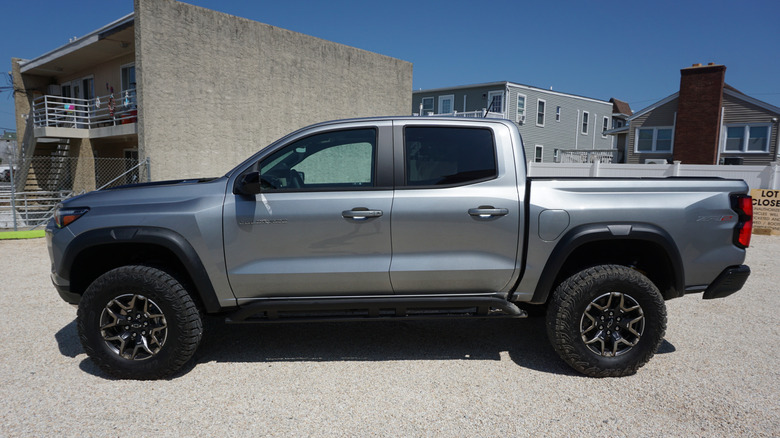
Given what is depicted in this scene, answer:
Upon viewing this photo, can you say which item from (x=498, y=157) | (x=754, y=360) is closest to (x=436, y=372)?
(x=498, y=157)

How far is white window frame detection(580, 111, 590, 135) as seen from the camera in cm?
3416

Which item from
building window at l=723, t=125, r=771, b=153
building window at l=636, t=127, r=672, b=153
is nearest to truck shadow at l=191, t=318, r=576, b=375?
building window at l=723, t=125, r=771, b=153

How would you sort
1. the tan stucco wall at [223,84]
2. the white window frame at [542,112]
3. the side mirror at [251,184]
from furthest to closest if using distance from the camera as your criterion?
the white window frame at [542,112] < the tan stucco wall at [223,84] < the side mirror at [251,184]

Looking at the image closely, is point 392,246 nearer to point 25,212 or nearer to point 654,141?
point 25,212

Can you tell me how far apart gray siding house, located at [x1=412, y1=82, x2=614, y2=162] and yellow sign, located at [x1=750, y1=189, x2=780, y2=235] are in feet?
52.4

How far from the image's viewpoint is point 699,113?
949 inches

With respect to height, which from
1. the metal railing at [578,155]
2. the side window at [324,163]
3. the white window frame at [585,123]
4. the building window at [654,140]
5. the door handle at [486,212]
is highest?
the white window frame at [585,123]

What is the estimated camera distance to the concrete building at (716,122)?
23.3 m

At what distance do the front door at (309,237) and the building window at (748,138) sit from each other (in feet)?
86.5

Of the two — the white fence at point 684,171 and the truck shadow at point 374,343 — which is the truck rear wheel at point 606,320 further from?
the white fence at point 684,171

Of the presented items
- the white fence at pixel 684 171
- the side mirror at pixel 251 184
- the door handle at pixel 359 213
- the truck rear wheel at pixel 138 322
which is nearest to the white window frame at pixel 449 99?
the white fence at pixel 684 171

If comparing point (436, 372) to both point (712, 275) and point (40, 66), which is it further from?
point (40, 66)

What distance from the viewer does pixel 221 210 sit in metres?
3.69

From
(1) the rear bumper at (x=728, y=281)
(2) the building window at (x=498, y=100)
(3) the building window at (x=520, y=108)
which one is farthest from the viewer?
(3) the building window at (x=520, y=108)
